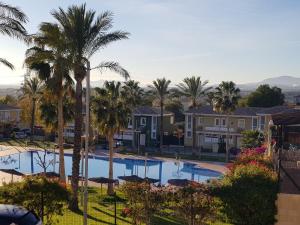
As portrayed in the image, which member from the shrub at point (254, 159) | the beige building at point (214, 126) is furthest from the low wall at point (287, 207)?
the beige building at point (214, 126)

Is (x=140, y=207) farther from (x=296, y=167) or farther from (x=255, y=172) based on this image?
(x=296, y=167)

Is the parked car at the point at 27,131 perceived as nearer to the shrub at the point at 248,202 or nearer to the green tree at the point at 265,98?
the green tree at the point at 265,98

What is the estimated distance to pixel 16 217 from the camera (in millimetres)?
11633

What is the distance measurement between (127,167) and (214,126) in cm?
1740

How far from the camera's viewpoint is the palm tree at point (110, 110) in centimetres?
3278

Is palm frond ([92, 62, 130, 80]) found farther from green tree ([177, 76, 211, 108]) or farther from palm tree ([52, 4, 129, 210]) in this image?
green tree ([177, 76, 211, 108])

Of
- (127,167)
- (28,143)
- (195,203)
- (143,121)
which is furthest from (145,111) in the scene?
(195,203)

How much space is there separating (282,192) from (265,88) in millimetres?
A: 64840

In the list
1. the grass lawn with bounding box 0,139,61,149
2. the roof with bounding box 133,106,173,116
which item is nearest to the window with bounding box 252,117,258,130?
the roof with bounding box 133,106,173,116

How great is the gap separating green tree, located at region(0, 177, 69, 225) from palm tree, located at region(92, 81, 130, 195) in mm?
17844

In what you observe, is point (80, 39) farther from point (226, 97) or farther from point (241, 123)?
point (241, 123)

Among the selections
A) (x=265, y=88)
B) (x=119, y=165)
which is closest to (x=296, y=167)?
(x=119, y=165)

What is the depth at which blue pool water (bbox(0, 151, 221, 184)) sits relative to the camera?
45.1 m

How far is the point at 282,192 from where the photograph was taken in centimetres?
1452
